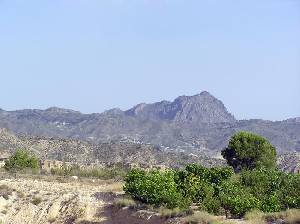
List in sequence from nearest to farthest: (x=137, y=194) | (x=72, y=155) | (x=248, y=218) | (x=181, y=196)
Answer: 1. (x=248, y=218)
2. (x=181, y=196)
3. (x=137, y=194)
4. (x=72, y=155)

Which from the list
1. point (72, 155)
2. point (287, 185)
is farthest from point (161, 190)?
point (72, 155)

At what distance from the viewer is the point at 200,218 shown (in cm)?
2130

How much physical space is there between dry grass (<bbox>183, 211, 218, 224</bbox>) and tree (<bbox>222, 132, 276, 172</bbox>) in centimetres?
1770

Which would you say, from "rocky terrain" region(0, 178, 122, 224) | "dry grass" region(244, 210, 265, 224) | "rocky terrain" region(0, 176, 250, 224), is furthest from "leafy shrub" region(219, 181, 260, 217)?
"rocky terrain" region(0, 178, 122, 224)

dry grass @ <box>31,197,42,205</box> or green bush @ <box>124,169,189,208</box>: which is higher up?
green bush @ <box>124,169,189,208</box>

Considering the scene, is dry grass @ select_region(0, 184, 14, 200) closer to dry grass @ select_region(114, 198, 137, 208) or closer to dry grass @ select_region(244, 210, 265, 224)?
dry grass @ select_region(114, 198, 137, 208)

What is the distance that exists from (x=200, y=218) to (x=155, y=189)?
476 centimetres

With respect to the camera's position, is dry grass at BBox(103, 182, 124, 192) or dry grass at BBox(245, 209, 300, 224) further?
dry grass at BBox(103, 182, 124, 192)

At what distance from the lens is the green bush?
24.5 m

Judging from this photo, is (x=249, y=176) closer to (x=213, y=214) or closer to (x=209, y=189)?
(x=209, y=189)

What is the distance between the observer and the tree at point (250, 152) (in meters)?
39.8

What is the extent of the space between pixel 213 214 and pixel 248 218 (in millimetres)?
2270

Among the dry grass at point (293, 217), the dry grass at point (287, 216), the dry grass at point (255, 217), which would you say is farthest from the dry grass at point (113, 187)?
the dry grass at point (293, 217)

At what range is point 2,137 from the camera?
8450 centimetres
